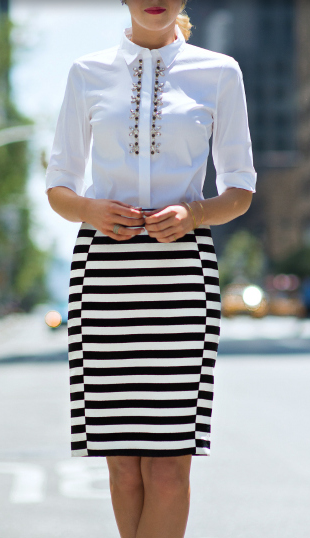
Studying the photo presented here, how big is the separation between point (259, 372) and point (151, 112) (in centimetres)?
1073

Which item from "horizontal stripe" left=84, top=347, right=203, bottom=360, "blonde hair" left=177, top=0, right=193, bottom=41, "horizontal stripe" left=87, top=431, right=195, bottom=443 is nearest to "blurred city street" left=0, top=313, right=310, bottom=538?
"horizontal stripe" left=87, top=431, right=195, bottom=443

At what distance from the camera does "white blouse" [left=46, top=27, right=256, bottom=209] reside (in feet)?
7.74

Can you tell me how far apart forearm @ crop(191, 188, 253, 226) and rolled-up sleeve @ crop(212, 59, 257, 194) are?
2cm

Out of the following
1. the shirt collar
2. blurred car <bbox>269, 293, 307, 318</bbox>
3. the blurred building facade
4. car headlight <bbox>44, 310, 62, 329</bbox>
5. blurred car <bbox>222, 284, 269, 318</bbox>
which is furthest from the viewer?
the blurred building facade

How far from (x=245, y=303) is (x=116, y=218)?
141 feet

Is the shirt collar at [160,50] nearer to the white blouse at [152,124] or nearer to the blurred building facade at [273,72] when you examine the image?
the white blouse at [152,124]

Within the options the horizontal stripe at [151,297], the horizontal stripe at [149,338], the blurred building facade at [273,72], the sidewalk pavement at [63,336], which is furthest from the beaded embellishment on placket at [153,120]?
the blurred building facade at [273,72]

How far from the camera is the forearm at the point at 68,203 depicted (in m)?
2.36

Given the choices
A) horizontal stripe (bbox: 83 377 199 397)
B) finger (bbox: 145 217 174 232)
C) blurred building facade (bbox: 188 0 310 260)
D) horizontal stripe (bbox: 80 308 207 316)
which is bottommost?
horizontal stripe (bbox: 83 377 199 397)

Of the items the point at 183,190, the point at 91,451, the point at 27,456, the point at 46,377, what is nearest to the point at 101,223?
the point at 183,190

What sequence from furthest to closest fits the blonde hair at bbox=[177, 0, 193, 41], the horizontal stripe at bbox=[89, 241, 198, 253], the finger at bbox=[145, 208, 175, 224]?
the blonde hair at bbox=[177, 0, 193, 41], the horizontal stripe at bbox=[89, 241, 198, 253], the finger at bbox=[145, 208, 175, 224]

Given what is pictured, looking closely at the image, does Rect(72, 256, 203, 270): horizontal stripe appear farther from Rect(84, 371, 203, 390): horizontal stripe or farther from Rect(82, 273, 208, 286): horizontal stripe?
Rect(84, 371, 203, 390): horizontal stripe

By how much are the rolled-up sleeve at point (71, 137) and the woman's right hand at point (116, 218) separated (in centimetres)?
22

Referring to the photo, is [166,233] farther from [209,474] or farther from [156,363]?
[209,474]
